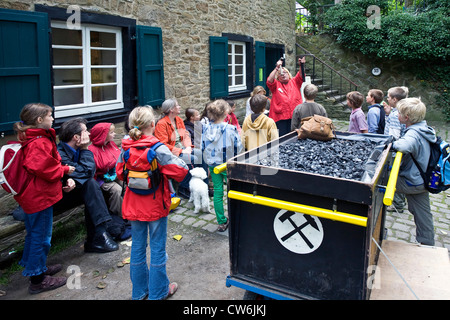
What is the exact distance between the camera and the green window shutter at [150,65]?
591cm

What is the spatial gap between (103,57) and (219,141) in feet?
8.55

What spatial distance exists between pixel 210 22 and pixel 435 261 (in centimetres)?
640

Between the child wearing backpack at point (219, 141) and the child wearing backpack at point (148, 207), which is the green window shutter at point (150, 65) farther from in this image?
the child wearing backpack at point (148, 207)

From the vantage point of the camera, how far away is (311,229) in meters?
2.45

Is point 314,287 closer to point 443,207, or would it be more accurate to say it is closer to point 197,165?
point 197,165

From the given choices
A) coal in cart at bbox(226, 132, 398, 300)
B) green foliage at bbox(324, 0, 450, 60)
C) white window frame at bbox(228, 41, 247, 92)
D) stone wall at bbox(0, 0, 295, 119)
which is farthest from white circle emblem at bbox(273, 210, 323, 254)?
green foliage at bbox(324, 0, 450, 60)

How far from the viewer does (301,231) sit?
2484 mm

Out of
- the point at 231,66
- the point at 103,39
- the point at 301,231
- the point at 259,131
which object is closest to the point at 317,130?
the point at 259,131

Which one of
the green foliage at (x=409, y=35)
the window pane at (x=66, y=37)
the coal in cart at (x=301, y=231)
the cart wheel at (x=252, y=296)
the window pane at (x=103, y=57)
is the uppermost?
the green foliage at (x=409, y=35)

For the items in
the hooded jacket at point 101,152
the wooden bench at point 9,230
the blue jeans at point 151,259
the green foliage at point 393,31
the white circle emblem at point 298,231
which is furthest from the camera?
the green foliage at point 393,31

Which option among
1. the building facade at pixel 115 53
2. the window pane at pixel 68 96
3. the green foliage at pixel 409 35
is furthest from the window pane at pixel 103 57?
the green foliage at pixel 409 35

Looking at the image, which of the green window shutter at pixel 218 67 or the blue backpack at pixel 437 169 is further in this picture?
the green window shutter at pixel 218 67

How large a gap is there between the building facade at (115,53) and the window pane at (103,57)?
15 mm

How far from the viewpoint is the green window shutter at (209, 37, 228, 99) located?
7.91m
